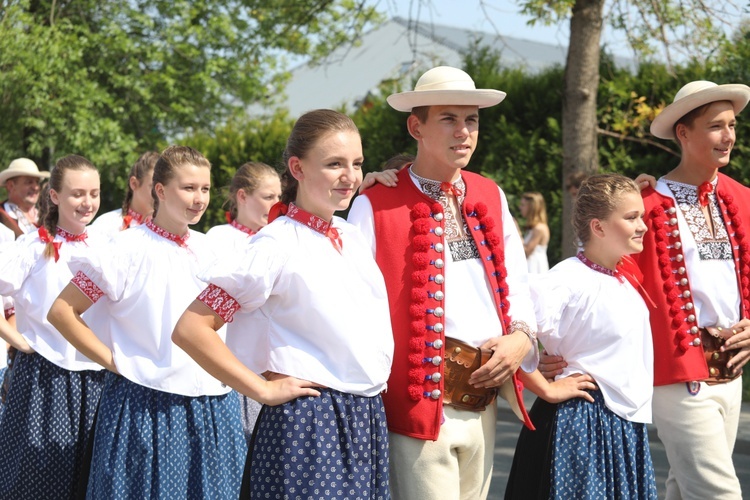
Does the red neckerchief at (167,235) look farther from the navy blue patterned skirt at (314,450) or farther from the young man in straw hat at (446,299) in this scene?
the navy blue patterned skirt at (314,450)

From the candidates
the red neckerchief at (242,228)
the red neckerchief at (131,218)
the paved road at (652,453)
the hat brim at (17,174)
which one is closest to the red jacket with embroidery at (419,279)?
the red neckerchief at (131,218)

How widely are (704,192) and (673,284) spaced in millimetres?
486

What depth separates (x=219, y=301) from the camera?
3.23 m

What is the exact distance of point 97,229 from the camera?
20.1ft

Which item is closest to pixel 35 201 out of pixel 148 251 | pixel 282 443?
pixel 148 251

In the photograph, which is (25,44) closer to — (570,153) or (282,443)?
(570,153)

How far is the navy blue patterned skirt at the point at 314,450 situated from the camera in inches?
127

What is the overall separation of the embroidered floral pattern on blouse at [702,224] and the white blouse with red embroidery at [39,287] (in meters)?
2.82

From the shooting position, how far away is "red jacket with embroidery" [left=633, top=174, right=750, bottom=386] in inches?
178

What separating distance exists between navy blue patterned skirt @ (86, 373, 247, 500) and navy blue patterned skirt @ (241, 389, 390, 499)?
1183mm

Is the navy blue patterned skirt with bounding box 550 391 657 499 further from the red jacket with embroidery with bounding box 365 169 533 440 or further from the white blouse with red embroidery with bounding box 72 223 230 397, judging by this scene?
the white blouse with red embroidery with bounding box 72 223 230 397

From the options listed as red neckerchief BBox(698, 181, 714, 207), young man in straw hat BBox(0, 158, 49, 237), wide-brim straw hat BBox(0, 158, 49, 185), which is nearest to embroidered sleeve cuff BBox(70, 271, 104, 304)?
red neckerchief BBox(698, 181, 714, 207)

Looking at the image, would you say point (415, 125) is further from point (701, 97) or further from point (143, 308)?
point (701, 97)

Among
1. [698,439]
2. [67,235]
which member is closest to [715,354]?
[698,439]
